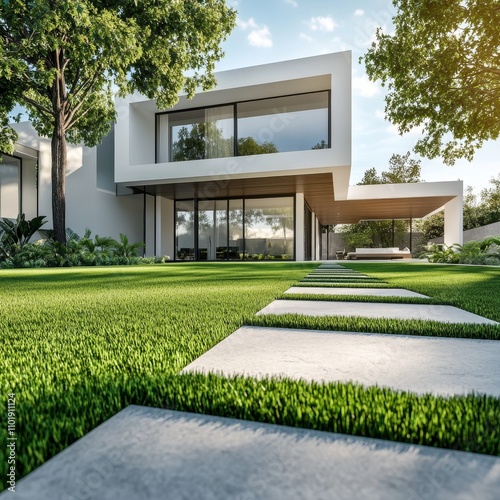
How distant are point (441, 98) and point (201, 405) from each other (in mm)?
9581

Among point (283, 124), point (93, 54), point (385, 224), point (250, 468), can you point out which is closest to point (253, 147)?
point (283, 124)

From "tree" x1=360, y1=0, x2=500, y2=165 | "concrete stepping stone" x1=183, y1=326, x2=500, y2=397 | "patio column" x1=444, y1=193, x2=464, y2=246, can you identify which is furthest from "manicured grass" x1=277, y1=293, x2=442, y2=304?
"patio column" x1=444, y1=193, x2=464, y2=246

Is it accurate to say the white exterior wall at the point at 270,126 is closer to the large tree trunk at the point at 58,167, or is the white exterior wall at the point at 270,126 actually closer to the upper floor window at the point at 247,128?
the upper floor window at the point at 247,128

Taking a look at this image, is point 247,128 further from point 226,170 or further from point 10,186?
point 10,186

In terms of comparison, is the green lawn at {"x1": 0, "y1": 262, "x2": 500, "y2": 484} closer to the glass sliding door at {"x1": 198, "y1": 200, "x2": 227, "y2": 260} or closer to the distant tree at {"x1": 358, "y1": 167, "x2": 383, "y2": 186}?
the glass sliding door at {"x1": 198, "y1": 200, "x2": 227, "y2": 260}

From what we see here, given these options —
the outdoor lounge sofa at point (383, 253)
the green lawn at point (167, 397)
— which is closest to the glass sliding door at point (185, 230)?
the outdoor lounge sofa at point (383, 253)

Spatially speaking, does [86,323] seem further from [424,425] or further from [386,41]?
[386,41]

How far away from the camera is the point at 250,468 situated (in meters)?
0.67

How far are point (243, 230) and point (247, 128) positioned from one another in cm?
478

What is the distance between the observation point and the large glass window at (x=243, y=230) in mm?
16653

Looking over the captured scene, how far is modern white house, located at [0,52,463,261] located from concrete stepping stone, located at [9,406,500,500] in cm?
1239

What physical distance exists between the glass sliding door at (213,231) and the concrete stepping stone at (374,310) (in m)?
14.3

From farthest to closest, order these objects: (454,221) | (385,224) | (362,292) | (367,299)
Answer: (385,224) < (454,221) < (362,292) < (367,299)

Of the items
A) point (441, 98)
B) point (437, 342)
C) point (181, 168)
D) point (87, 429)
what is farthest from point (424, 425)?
point (181, 168)
